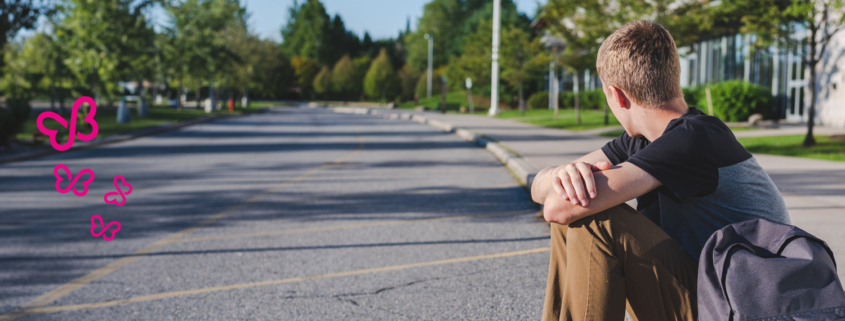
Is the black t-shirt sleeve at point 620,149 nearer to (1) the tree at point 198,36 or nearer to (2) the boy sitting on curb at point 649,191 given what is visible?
(2) the boy sitting on curb at point 649,191

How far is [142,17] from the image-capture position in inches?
1148

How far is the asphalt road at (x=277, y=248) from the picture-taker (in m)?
4.24

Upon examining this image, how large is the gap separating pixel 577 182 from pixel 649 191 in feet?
1.06

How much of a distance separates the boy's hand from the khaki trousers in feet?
0.32

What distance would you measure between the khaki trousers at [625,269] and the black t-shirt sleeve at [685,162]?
0.17 meters

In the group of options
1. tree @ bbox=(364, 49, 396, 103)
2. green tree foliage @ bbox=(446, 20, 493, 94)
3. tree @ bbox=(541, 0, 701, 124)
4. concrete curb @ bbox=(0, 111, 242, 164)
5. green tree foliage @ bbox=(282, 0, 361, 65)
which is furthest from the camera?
green tree foliage @ bbox=(282, 0, 361, 65)

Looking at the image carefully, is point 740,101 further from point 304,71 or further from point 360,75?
point 304,71

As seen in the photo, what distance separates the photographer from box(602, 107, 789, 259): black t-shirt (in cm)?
241

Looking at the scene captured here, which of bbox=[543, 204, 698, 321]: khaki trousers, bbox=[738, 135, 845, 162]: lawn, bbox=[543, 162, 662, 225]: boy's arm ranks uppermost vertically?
bbox=[543, 162, 662, 225]: boy's arm

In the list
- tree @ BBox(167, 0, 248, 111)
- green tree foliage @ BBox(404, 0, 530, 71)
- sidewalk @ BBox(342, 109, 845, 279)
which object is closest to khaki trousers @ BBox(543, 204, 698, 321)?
sidewalk @ BBox(342, 109, 845, 279)

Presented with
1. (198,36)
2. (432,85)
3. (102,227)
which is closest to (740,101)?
(102,227)

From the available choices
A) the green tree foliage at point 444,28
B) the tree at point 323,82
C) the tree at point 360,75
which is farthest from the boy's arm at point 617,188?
the tree at point 323,82

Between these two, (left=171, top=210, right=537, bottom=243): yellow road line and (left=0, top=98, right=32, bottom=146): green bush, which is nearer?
(left=171, top=210, right=537, bottom=243): yellow road line

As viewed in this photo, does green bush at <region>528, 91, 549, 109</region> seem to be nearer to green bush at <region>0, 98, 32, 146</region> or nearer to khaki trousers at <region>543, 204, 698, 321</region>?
green bush at <region>0, 98, 32, 146</region>
